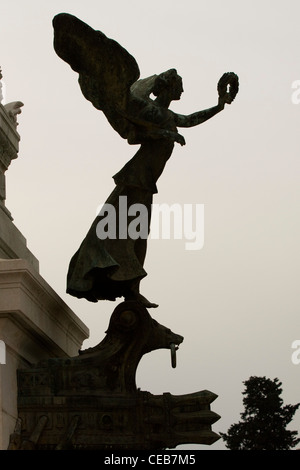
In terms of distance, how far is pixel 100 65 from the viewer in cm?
1105

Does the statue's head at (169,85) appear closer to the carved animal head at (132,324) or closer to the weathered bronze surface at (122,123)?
the weathered bronze surface at (122,123)

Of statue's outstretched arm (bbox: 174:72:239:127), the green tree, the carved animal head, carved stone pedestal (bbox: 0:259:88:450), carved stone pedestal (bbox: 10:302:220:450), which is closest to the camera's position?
carved stone pedestal (bbox: 0:259:88:450)

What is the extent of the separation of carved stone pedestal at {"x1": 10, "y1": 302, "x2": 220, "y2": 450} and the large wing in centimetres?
200

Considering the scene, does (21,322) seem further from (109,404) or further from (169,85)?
(169,85)

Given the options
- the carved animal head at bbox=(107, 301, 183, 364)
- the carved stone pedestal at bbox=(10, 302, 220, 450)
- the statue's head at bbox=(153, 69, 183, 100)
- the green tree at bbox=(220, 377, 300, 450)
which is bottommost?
the carved stone pedestal at bbox=(10, 302, 220, 450)

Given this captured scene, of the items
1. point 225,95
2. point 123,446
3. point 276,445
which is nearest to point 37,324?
point 123,446

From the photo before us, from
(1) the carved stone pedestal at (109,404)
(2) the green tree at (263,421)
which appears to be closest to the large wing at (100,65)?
(1) the carved stone pedestal at (109,404)

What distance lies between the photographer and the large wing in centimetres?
1077

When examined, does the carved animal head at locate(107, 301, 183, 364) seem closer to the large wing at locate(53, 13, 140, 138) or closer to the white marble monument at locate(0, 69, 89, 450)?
the white marble monument at locate(0, 69, 89, 450)

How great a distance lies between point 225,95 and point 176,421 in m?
3.29

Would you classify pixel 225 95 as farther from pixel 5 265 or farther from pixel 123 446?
pixel 123 446

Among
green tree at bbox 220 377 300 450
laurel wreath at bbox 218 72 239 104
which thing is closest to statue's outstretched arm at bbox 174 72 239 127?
laurel wreath at bbox 218 72 239 104
